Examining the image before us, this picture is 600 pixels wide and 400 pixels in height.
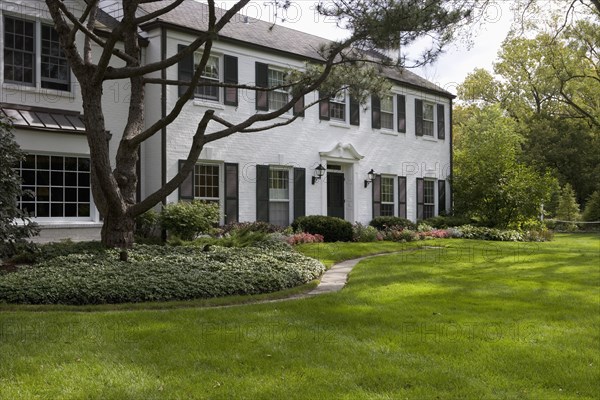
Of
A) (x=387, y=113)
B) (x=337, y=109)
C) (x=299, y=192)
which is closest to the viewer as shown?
(x=299, y=192)

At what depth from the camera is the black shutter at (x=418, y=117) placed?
75.0 ft

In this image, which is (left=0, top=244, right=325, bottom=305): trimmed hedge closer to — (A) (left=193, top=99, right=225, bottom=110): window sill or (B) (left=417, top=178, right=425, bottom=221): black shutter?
(A) (left=193, top=99, right=225, bottom=110): window sill

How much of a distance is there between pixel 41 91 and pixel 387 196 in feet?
41.4

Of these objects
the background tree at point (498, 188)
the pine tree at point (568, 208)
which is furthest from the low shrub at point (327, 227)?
the pine tree at point (568, 208)

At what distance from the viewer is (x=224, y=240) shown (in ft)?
41.9

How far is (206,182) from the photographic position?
15.8 metres

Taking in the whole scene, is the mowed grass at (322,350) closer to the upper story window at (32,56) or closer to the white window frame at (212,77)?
the upper story window at (32,56)

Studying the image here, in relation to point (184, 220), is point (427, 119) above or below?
above

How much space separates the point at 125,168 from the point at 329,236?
22.4 ft

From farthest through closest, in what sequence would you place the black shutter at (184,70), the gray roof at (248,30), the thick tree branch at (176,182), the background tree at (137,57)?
the gray roof at (248,30) < the black shutter at (184,70) < the thick tree branch at (176,182) < the background tree at (137,57)

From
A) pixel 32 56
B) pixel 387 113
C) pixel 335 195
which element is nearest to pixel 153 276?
pixel 32 56

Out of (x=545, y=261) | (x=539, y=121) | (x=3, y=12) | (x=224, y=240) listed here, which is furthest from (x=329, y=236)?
(x=539, y=121)

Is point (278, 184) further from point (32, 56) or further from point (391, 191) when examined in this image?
point (32, 56)

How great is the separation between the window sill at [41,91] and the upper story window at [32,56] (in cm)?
16
